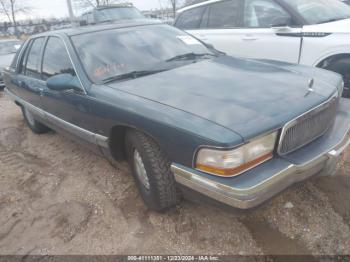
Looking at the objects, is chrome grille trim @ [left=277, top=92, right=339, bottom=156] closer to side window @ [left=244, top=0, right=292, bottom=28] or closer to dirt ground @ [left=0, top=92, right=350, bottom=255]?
dirt ground @ [left=0, top=92, right=350, bottom=255]

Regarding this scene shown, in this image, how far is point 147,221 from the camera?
8.63 ft

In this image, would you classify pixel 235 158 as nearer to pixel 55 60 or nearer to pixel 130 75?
pixel 130 75

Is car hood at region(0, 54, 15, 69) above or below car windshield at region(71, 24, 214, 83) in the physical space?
below

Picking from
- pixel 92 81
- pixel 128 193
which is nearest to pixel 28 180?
pixel 128 193

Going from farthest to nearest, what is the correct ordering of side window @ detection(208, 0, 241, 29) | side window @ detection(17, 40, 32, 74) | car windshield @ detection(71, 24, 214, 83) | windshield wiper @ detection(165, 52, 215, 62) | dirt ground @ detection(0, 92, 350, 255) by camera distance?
1. side window @ detection(208, 0, 241, 29)
2. side window @ detection(17, 40, 32, 74)
3. windshield wiper @ detection(165, 52, 215, 62)
4. car windshield @ detection(71, 24, 214, 83)
5. dirt ground @ detection(0, 92, 350, 255)

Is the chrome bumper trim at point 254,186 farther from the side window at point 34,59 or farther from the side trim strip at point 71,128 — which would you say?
the side window at point 34,59

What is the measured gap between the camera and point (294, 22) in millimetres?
4238

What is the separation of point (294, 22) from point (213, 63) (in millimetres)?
1893

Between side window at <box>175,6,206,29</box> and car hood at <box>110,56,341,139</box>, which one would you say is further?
side window at <box>175,6,206,29</box>

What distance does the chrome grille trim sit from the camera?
2045 mm

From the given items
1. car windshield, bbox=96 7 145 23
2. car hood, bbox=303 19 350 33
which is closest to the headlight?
car hood, bbox=303 19 350 33

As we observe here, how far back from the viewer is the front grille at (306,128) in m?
2.05

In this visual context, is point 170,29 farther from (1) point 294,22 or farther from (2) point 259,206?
(2) point 259,206

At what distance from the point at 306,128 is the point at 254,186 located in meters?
0.66
